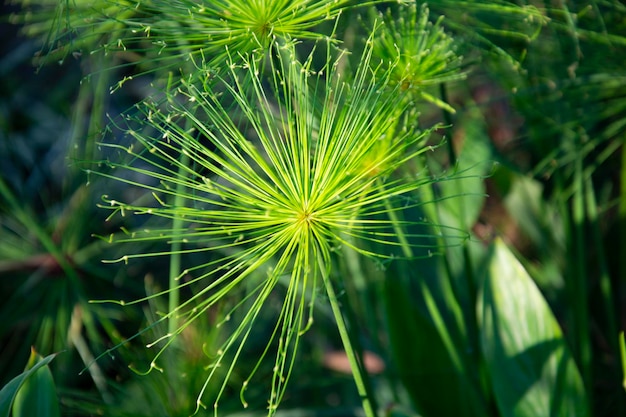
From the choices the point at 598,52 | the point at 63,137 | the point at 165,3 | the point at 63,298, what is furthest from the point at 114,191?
the point at 598,52

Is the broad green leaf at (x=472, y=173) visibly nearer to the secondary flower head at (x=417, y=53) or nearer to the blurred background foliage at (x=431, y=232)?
the blurred background foliage at (x=431, y=232)

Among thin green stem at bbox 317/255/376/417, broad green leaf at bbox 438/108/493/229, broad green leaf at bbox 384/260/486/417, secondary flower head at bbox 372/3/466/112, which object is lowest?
broad green leaf at bbox 384/260/486/417

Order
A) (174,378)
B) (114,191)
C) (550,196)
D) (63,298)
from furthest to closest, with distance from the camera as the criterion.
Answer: (114,191), (550,196), (63,298), (174,378)

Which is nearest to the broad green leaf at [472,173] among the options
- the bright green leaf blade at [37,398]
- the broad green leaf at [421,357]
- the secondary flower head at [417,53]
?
the broad green leaf at [421,357]

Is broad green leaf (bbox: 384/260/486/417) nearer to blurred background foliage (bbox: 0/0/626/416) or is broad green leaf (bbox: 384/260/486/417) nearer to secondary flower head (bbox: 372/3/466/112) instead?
blurred background foliage (bbox: 0/0/626/416)

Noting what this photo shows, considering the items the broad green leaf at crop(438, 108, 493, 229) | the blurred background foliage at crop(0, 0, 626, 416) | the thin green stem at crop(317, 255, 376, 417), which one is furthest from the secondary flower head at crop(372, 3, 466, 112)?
the broad green leaf at crop(438, 108, 493, 229)

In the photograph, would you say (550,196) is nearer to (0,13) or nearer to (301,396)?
(301,396)

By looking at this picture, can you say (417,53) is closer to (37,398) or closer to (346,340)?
(346,340)

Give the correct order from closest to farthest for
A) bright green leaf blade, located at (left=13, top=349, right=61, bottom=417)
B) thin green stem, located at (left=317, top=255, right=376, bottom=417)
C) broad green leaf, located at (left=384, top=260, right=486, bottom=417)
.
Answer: thin green stem, located at (left=317, top=255, right=376, bottom=417) < bright green leaf blade, located at (left=13, top=349, right=61, bottom=417) < broad green leaf, located at (left=384, top=260, right=486, bottom=417)
